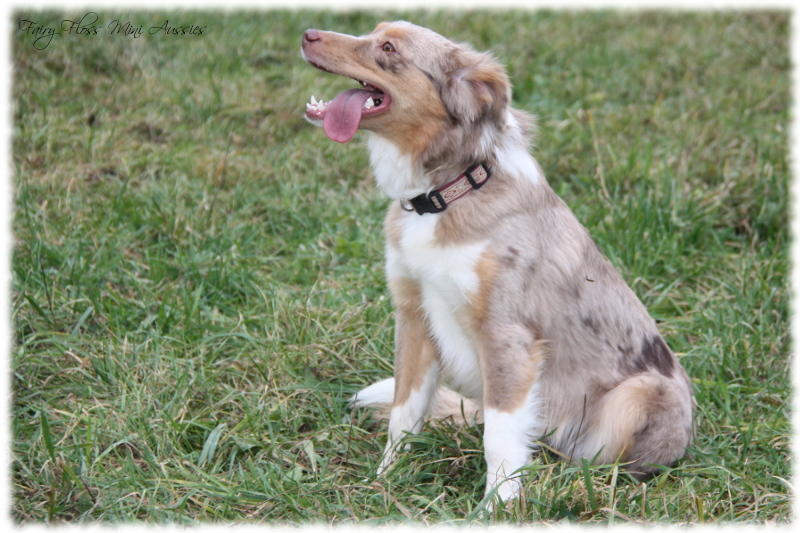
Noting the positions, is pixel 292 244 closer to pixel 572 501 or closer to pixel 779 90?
pixel 572 501

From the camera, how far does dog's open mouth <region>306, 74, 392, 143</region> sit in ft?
9.94

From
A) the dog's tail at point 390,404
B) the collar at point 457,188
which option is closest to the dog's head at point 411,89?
the collar at point 457,188

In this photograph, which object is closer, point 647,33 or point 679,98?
point 679,98

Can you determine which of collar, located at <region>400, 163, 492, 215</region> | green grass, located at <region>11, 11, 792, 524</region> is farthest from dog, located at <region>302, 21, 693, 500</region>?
green grass, located at <region>11, 11, 792, 524</region>

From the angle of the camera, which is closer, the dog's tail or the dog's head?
the dog's head

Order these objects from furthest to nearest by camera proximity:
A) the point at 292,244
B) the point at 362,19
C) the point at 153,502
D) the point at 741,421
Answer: the point at 362,19
the point at 292,244
the point at 741,421
the point at 153,502

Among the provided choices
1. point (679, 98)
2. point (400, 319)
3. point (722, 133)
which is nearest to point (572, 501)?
point (400, 319)

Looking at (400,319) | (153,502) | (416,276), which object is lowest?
(153,502)

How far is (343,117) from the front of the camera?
120 inches

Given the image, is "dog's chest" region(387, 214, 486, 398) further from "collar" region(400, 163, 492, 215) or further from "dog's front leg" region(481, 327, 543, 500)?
"dog's front leg" region(481, 327, 543, 500)

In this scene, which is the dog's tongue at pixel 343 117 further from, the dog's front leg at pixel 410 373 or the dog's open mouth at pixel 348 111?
the dog's front leg at pixel 410 373

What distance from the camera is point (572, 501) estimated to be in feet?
9.30

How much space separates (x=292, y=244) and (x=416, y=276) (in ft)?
5.91

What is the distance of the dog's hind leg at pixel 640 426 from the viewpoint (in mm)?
3084
